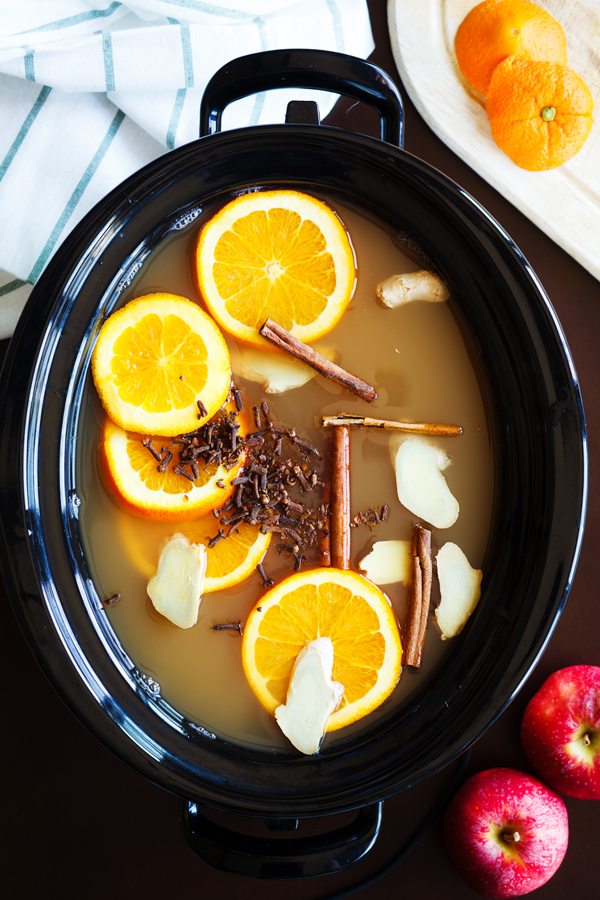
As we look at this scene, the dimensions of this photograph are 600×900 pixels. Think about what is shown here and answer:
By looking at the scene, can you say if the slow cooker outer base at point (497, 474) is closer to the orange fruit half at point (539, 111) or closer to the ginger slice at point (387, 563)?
the ginger slice at point (387, 563)

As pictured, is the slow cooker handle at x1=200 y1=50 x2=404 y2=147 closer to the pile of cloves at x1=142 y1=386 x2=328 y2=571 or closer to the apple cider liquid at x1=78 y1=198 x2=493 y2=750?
the apple cider liquid at x1=78 y1=198 x2=493 y2=750

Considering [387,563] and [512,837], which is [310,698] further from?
[512,837]

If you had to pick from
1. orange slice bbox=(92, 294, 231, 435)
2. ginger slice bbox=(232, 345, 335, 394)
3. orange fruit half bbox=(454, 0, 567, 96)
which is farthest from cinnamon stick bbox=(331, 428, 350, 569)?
orange fruit half bbox=(454, 0, 567, 96)

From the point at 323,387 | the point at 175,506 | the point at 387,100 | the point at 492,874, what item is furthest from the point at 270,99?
the point at 492,874

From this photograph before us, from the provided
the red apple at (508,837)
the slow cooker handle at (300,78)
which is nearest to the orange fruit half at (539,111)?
the slow cooker handle at (300,78)

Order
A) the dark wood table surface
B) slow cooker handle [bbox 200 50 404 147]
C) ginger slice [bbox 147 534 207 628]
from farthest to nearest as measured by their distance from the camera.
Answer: the dark wood table surface → ginger slice [bbox 147 534 207 628] → slow cooker handle [bbox 200 50 404 147]
